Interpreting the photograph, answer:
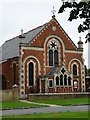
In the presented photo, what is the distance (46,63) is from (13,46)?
1009cm

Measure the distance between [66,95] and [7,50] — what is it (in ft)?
70.3

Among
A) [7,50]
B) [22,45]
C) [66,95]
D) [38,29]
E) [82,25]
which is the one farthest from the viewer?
[7,50]

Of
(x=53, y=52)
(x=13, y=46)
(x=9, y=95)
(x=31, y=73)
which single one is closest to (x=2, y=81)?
(x=13, y=46)

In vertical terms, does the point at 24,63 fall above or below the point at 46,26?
below

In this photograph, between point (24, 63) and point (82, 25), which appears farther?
point (24, 63)

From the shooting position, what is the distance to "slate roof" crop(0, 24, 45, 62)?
55781 mm

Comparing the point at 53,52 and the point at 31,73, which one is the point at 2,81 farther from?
the point at 53,52

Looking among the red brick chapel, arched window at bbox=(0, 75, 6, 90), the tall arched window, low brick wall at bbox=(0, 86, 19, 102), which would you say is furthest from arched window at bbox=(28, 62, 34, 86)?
low brick wall at bbox=(0, 86, 19, 102)

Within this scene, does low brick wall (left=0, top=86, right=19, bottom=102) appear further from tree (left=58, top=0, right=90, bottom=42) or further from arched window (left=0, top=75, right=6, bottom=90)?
tree (left=58, top=0, right=90, bottom=42)

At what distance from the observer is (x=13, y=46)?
61594mm

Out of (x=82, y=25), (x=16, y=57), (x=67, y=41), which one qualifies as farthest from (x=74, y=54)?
(x=82, y=25)

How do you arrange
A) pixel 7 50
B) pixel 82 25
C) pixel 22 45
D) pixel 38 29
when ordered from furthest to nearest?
pixel 7 50, pixel 38 29, pixel 22 45, pixel 82 25

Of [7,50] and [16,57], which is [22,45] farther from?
[7,50]

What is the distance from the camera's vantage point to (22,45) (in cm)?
5184
